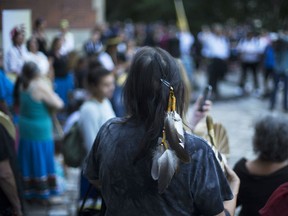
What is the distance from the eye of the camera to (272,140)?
3.22m

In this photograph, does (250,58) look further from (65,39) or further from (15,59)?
(15,59)

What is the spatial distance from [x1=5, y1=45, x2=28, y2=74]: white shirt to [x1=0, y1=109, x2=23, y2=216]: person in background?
5.94 feet

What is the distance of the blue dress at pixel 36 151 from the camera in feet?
18.8

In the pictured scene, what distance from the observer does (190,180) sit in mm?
2195

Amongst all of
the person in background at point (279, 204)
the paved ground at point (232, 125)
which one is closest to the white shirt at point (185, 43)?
the paved ground at point (232, 125)

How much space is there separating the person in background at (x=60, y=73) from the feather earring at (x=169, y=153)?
8.15 m

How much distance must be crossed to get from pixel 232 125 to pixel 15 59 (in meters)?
6.10

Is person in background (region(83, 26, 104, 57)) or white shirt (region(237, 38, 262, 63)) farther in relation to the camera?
white shirt (region(237, 38, 262, 63))

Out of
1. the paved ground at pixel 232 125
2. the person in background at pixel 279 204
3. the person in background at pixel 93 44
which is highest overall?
the person in background at pixel 279 204

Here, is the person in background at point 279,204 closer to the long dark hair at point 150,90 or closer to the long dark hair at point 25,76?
the long dark hair at point 150,90

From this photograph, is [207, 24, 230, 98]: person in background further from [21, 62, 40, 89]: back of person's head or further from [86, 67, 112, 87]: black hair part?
[86, 67, 112, 87]: black hair part

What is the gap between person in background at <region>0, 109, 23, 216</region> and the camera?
3.29 m

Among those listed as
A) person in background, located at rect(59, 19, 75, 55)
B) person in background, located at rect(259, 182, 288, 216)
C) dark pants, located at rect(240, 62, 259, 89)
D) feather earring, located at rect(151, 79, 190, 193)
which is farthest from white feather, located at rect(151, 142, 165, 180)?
dark pants, located at rect(240, 62, 259, 89)

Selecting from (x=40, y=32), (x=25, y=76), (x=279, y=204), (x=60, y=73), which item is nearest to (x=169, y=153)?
(x=279, y=204)
